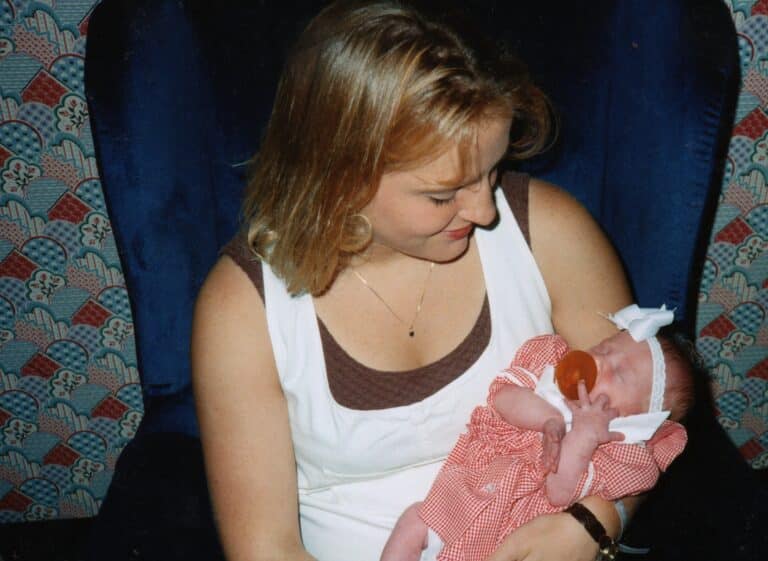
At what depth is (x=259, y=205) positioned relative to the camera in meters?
1.12

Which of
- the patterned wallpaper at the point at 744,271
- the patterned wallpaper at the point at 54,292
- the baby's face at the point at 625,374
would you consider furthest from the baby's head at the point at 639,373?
the patterned wallpaper at the point at 54,292

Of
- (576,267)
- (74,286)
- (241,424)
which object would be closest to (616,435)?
(576,267)

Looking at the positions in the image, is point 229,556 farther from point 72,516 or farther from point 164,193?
point 72,516

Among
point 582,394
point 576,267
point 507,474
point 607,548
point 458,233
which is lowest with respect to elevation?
point 607,548

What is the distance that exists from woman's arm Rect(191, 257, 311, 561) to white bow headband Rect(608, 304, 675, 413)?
61 cm

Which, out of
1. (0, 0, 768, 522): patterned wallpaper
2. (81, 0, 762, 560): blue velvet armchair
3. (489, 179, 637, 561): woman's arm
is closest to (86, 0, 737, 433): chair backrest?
(81, 0, 762, 560): blue velvet armchair

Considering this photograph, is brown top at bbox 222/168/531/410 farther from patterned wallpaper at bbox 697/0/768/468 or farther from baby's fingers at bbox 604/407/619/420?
patterned wallpaper at bbox 697/0/768/468

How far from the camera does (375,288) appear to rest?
119 centimetres

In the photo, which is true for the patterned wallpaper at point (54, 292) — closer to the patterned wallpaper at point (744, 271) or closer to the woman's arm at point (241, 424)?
the woman's arm at point (241, 424)

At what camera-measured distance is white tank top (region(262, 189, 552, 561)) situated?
110 cm

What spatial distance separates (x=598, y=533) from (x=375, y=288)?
553 mm

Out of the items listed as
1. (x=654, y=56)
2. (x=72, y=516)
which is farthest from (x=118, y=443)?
(x=654, y=56)

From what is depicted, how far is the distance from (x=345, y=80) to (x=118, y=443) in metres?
1.60

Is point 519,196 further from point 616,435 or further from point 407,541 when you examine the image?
point 407,541
